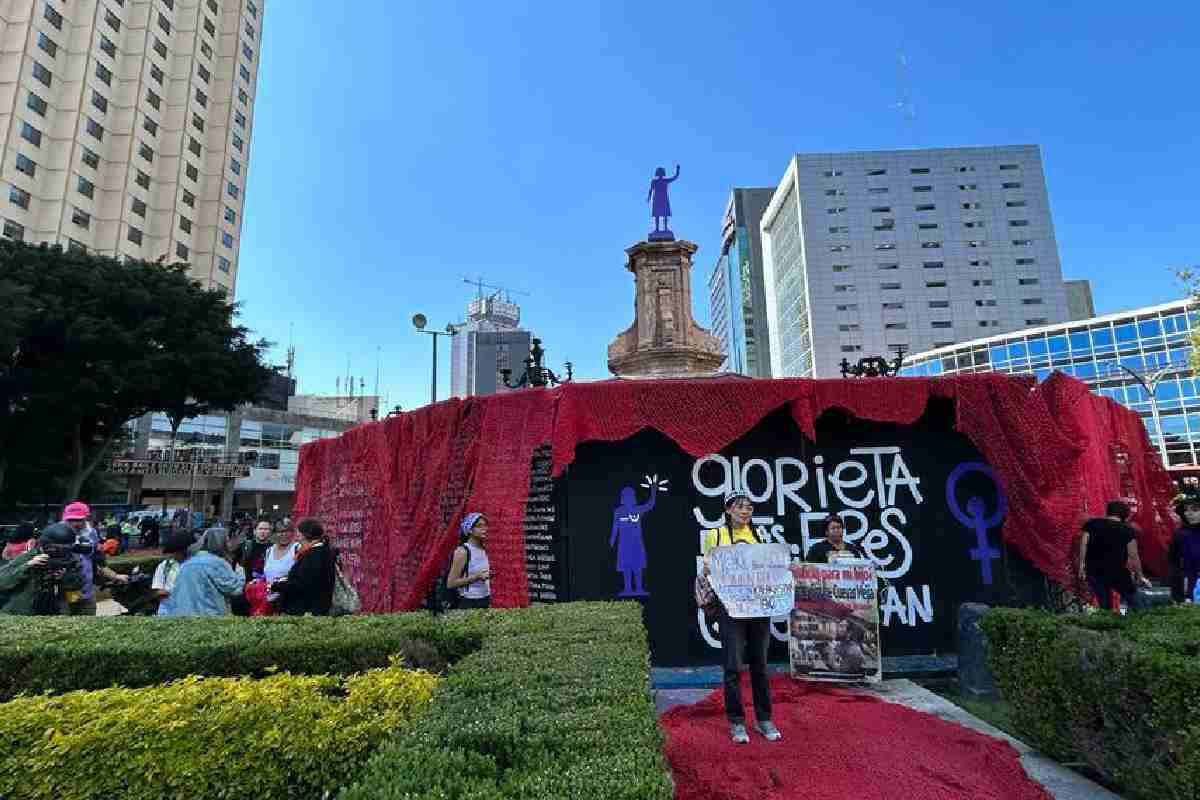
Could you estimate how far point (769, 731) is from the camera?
4695 mm

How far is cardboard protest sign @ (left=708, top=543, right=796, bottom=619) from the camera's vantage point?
4.67 metres

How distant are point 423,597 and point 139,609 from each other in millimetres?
3723

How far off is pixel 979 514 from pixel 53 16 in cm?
7515

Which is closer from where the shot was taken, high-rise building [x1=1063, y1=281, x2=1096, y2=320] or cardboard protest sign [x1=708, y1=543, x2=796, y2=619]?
cardboard protest sign [x1=708, y1=543, x2=796, y2=619]

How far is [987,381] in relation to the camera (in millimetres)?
→ 7316

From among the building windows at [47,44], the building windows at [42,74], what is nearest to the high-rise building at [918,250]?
the building windows at [47,44]

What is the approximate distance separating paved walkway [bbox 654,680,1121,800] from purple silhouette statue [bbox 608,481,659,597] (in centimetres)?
123

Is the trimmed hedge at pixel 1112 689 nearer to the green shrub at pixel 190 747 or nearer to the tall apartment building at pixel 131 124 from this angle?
the green shrub at pixel 190 747

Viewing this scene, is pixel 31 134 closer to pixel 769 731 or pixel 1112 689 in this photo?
pixel 769 731

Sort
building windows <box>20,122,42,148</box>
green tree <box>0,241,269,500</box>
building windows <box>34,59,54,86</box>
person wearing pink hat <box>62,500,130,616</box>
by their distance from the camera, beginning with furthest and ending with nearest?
building windows <box>34,59,54,86</box>, building windows <box>20,122,42,148</box>, green tree <box>0,241,269,500</box>, person wearing pink hat <box>62,500,130,616</box>

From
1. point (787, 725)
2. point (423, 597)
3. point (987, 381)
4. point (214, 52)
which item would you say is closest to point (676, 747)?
point (787, 725)

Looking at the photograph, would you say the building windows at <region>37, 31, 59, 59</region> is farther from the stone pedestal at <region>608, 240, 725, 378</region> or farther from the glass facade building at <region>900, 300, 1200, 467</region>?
the glass facade building at <region>900, 300, 1200, 467</region>

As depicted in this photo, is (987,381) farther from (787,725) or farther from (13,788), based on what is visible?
(13,788)

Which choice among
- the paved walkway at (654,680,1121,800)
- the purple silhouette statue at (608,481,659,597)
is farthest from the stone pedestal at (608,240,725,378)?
the paved walkway at (654,680,1121,800)
